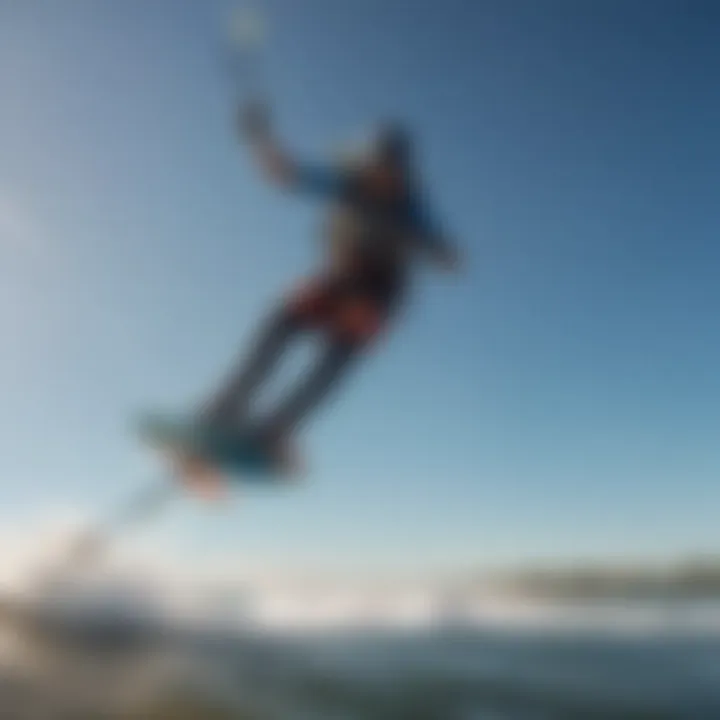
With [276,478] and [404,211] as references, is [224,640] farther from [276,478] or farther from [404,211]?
[404,211]

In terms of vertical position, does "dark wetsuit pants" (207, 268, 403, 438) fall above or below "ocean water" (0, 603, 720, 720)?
above

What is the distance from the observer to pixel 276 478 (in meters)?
5.48

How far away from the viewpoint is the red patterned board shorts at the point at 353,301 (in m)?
5.27

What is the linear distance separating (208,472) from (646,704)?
2971mm

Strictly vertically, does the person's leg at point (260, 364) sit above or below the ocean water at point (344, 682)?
above

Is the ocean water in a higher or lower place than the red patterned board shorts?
lower

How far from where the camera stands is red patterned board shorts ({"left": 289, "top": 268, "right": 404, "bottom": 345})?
5.27 metres

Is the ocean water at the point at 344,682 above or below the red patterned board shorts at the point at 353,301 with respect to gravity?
below

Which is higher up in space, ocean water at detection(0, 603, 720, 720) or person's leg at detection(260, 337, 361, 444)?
person's leg at detection(260, 337, 361, 444)

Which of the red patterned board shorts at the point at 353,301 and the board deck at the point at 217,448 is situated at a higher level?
the red patterned board shorts at the point at 353,301

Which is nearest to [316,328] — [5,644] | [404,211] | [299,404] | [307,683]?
[299,404]

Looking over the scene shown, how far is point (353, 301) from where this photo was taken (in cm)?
530

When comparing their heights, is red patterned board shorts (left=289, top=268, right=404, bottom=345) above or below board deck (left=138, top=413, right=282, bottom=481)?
above

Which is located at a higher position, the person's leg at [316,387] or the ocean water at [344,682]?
the person's leg at [316,387]
